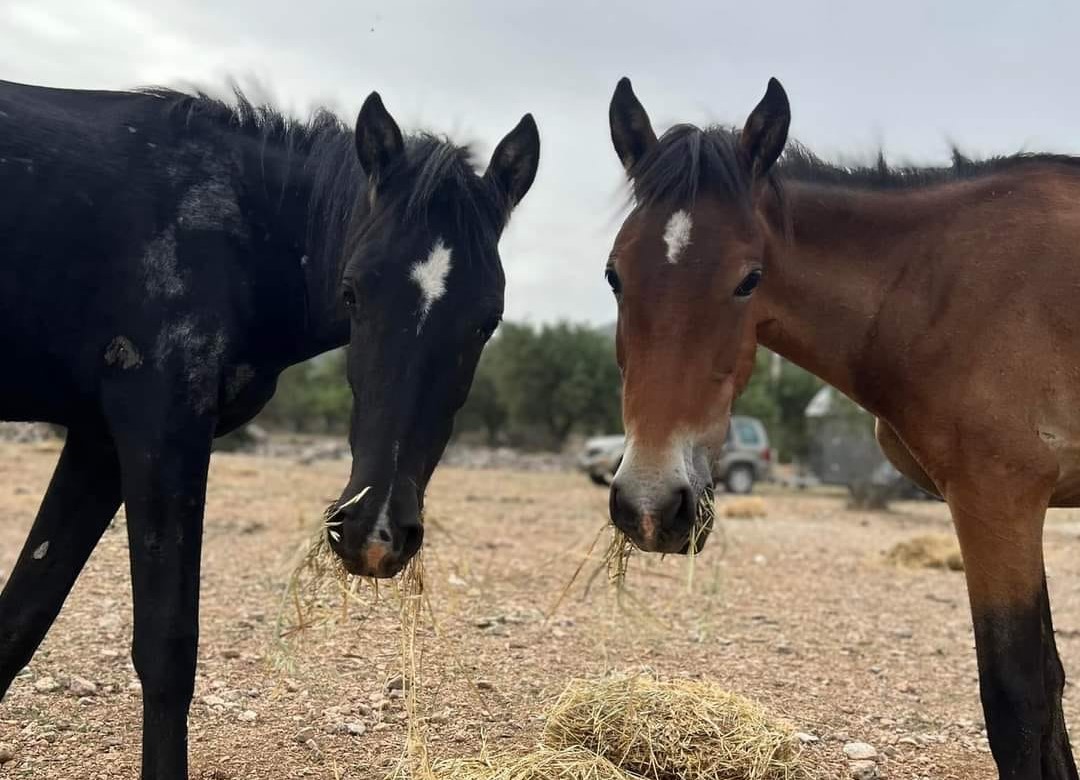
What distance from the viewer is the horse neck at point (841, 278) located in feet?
10.9

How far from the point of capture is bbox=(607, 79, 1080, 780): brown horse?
277 centimetres

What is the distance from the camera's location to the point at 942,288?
10.5ft

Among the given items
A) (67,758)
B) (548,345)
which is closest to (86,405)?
(67,758)

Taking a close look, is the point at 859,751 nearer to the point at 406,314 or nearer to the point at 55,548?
the point at 406,314

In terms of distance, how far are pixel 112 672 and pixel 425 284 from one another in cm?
311

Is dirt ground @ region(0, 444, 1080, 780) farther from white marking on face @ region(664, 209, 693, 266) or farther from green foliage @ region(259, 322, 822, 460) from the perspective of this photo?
green foliage @ region(259, 322, 822, 460)

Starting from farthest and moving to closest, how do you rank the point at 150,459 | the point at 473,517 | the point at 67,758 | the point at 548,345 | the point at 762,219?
the point at 548,345 → the point at 473,517 → the point at 67,758 → the point at 762,219 → the point at 150,459

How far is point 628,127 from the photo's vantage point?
324cm

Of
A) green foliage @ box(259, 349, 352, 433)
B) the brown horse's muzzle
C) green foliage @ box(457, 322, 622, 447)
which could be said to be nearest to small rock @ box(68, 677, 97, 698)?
the brown horse's muzzle

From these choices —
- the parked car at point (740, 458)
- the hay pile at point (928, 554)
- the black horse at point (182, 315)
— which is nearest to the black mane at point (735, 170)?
the black horse at point (182, 315)

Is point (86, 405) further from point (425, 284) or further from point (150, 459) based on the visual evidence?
point (425, 284)

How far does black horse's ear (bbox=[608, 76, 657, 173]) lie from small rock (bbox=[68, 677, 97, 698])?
349 centimetres

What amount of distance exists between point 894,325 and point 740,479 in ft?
66.1

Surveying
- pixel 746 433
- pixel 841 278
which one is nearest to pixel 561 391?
pixel 746 433
